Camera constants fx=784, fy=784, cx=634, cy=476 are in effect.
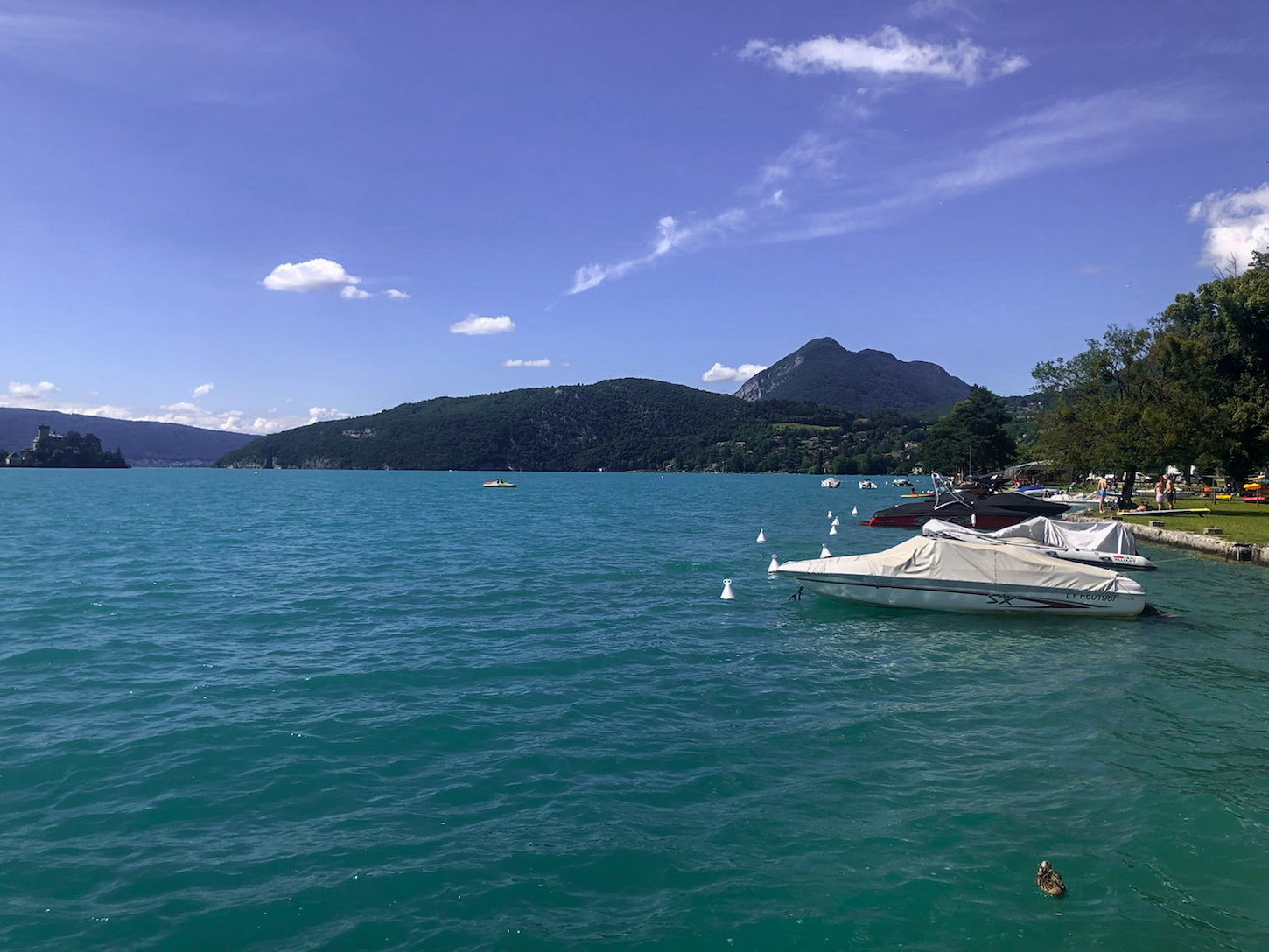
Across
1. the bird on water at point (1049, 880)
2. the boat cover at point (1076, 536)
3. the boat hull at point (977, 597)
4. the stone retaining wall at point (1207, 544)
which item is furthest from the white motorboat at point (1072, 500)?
the bird on water at point (1049, 880)

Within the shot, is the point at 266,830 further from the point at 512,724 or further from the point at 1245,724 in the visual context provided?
the point at 1245,724

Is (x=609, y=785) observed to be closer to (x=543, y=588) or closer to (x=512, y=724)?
(x=512, y=724)

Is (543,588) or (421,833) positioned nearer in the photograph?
(421,833)

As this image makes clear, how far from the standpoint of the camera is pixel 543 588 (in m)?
25.0

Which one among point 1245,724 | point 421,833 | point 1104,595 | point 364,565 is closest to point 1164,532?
point 1104,595

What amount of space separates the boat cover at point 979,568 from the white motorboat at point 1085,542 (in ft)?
14.7

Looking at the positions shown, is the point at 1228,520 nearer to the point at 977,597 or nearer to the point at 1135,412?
the point at 1135,412

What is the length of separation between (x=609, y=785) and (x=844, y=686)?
5.91 meters

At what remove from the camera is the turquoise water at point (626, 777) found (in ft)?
22.4

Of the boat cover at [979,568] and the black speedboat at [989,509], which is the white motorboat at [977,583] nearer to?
the boat cover at [979,568]

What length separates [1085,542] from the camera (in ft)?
90.5

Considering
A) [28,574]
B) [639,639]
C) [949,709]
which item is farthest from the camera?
[28,574]

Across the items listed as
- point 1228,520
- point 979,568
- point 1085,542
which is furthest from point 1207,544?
point 979,568

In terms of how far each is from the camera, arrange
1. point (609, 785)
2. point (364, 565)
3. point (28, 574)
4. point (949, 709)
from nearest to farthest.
→ point (609, 785), point (949, 709), point (28, 574), point (364, 565)
